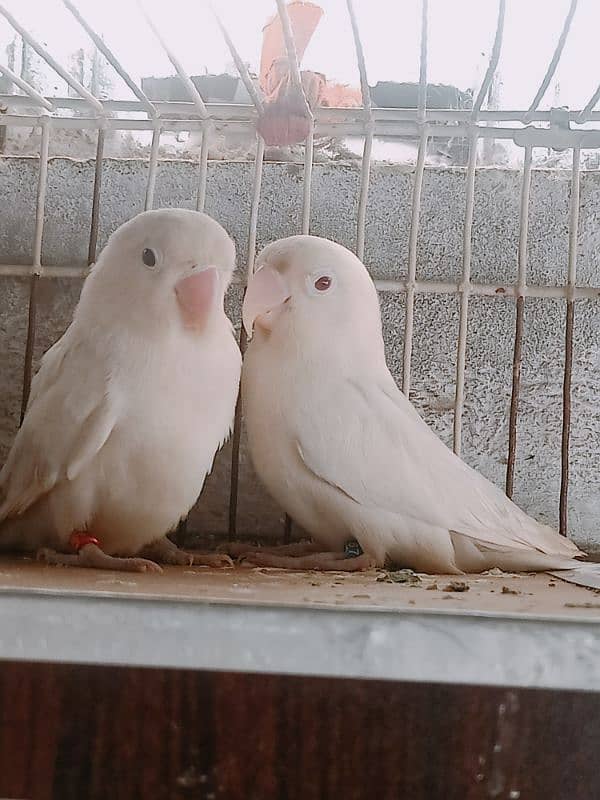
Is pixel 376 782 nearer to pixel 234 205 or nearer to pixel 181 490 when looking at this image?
pixel 181 490

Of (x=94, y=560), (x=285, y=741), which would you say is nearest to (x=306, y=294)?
(x=94, y=560)

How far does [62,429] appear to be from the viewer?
2.72 ft

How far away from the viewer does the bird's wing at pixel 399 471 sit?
0.90 m

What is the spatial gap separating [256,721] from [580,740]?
164mm

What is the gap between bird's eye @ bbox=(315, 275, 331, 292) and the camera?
973 millimetres

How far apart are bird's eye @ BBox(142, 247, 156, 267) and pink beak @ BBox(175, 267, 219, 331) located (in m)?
0.04

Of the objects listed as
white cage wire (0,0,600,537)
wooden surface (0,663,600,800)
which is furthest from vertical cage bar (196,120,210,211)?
wooden surface (0,663,600,800)

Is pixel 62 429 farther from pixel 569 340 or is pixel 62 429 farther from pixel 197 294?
pixel 569 340

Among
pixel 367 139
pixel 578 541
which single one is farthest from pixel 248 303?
pixel 578 541

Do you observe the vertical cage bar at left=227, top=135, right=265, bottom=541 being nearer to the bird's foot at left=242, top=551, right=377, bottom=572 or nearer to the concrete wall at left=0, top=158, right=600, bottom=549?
the concrete wall at left=0, top=158, right=600, bottom=549

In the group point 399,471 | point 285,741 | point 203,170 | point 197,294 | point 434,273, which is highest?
point 203,170

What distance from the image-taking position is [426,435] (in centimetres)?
99

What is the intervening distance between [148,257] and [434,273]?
471mm

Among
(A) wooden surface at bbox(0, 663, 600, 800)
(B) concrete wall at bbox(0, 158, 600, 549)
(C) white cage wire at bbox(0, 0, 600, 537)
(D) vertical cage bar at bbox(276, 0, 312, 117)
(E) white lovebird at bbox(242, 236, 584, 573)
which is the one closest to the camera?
(A) wooden surface at bbox(0, 663, 600, 800)
